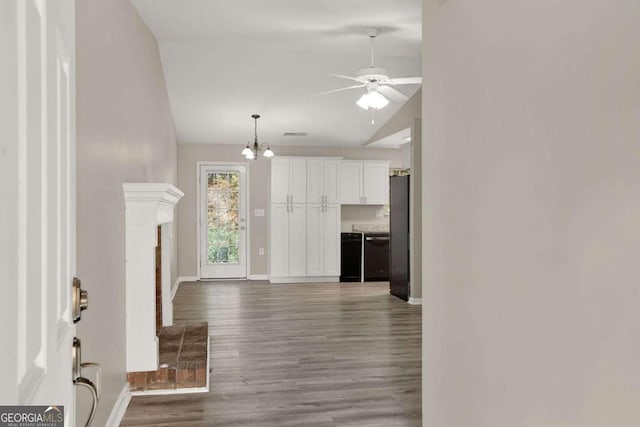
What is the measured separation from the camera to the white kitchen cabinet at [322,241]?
877 cm

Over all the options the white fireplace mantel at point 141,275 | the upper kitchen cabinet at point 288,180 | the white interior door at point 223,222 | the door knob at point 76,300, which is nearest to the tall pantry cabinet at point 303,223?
the upper kitchen cabinet at point 288,180

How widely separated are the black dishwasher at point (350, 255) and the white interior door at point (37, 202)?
26.0ft

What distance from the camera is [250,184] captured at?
359 inches

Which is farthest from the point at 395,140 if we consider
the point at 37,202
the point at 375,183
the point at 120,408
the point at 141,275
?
the point at 37,202

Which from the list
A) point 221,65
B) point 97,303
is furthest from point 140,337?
point 221,65

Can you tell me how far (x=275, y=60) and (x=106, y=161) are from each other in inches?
130

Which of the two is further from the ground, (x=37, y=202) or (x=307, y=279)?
(x=37, y=202)

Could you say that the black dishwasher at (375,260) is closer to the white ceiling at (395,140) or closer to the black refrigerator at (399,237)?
the black refrigerator at (399,237)

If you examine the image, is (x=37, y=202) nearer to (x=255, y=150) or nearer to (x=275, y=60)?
(x=275, y=60)

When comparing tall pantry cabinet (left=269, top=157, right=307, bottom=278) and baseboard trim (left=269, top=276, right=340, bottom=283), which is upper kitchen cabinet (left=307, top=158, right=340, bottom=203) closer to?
tall pantry cabinet (left=269, top=157, right=307, bottom=278)

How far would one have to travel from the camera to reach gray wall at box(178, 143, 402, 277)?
29.2 ft
